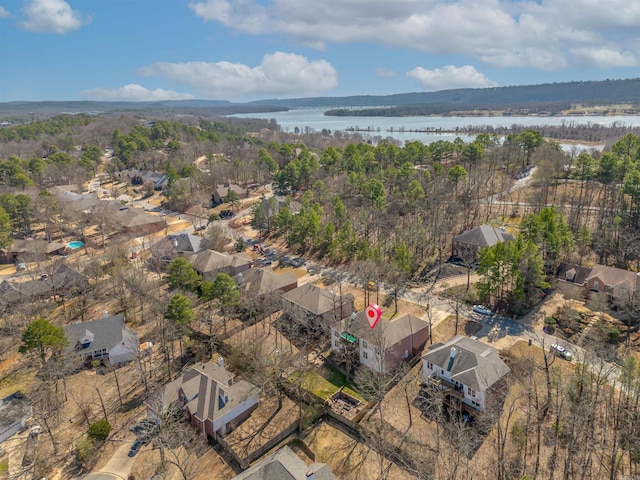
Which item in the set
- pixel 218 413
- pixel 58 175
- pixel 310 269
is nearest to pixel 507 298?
pixel 310 269

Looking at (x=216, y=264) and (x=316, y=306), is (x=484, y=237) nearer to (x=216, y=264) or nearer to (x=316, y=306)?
(x=316, y=306)

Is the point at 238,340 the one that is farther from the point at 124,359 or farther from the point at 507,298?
the point at 507,298

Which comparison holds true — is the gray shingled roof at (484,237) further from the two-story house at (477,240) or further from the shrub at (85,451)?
the shrub at (85,451)

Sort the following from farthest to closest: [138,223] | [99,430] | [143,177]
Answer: [143,177], [138,223], [99,430]

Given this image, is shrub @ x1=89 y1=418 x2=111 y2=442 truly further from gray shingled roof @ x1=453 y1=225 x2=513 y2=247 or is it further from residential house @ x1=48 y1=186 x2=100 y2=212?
residential house @ x1=48 y1=186 x2=100 y2=212

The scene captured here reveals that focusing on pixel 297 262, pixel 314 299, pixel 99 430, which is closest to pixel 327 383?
pixel 314 299

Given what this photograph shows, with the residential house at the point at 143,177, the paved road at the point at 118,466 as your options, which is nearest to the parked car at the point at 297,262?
the paved road at the point at 118,466
